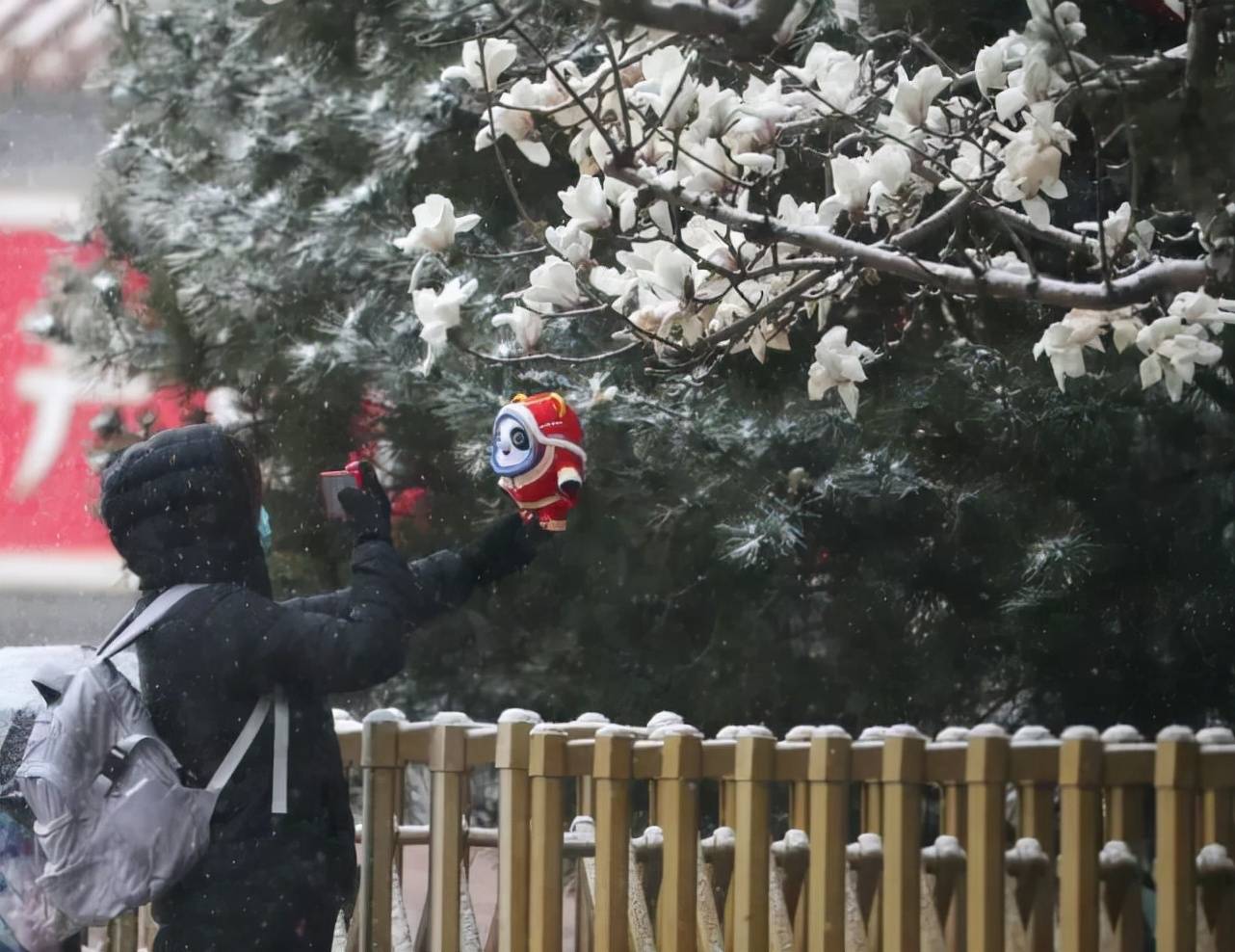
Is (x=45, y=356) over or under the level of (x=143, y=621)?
over

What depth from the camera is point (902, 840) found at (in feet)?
8.48

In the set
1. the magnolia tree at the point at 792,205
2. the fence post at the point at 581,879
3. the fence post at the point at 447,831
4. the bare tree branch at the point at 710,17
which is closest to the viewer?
the bare tree branch at the point at 710,17

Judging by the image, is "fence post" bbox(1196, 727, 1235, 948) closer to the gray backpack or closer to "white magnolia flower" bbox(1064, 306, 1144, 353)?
"white magnolia flower" bbox(1064, 306, 1144, 353)

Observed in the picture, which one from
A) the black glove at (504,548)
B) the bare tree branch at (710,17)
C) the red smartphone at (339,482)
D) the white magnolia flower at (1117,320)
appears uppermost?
the bare tree branch at (710,17)

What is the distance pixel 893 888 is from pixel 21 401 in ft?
12.2

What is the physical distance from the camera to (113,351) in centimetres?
450

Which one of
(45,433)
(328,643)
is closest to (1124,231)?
(328,643)

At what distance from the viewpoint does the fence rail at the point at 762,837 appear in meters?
2.51

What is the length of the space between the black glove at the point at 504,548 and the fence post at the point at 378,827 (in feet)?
0.91

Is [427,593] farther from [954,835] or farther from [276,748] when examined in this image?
[954,835]

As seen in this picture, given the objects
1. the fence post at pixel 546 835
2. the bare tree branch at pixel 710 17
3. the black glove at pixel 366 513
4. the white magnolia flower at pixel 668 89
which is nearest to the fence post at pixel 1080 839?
the fence post at pixel 546 835

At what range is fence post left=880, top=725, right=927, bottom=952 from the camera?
2584 millimetres

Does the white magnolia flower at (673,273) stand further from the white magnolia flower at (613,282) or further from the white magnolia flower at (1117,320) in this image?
the white magnolia flower at (1117,320)

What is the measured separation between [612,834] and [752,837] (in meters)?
0.23
